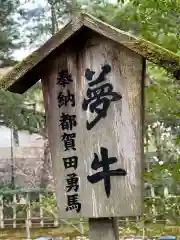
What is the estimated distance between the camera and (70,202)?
6.81 feet

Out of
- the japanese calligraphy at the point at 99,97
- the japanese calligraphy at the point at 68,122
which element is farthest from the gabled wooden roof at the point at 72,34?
the japanese calligraphy at the point at 68,122

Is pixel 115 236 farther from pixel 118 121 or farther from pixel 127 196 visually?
pixel 118 121

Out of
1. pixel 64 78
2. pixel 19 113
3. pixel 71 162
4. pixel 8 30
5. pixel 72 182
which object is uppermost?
pixel 8 30

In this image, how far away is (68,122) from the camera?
211 cm

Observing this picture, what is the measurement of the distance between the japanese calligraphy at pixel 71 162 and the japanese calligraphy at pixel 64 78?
40cm

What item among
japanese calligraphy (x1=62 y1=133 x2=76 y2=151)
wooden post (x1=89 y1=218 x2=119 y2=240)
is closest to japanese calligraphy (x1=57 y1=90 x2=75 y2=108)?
japanese calligraphy (x1=62 y1=133 x2=76 y2=151)

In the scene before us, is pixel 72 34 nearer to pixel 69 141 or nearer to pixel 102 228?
pixel 69 141

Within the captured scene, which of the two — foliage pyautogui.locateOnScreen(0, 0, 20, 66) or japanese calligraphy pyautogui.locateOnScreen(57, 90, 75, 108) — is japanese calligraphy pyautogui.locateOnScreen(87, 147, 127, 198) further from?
foliage pyautogui.locateOnScreen(0, 0, 20, 66)

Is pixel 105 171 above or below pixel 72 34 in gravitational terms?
below

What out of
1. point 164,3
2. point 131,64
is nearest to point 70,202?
point 131,64

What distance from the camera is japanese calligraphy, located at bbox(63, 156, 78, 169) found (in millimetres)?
2082

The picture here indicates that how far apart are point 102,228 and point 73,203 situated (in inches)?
8.4

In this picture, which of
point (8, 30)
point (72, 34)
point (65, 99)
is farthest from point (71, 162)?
point (8, 30)

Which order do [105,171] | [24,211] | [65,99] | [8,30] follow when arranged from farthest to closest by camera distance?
[24,211] → [8,30] → [65,99] → [105,171]
